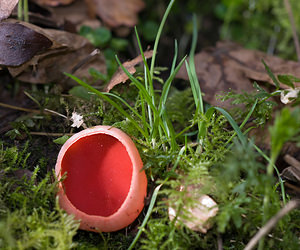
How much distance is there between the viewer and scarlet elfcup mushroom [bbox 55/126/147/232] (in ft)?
4.06

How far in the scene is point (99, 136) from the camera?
1.39 m

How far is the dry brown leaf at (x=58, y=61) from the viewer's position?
1784 millimetres

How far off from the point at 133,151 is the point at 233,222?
46cm

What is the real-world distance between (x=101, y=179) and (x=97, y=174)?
3 cm

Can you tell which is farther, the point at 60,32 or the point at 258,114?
the point at 60,32

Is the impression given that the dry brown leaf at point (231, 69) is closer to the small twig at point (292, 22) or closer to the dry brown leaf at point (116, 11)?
the small twig at point (292, 22)

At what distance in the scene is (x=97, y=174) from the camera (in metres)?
1.41

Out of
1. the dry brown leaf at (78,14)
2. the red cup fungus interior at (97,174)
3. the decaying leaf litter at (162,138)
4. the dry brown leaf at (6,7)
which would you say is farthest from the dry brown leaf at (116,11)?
the red cup fungus interior at (97,174)

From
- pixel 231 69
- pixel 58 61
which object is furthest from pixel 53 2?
pixel 231 69

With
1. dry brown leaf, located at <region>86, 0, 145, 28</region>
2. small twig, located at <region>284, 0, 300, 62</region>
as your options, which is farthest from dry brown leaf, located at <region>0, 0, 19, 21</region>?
small twig, located at <region>284, 0, 300, 62</region>

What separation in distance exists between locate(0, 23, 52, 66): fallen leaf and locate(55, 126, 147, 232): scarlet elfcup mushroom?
0.49m

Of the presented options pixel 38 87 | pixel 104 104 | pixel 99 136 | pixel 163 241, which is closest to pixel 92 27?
pixel 38 87

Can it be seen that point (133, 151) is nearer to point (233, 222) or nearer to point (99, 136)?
point (99, 136)

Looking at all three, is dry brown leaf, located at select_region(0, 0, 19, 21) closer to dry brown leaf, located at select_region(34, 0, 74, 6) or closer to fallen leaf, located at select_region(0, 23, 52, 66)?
fallen leaf, located at select_region(0, 23, 52, 66)
